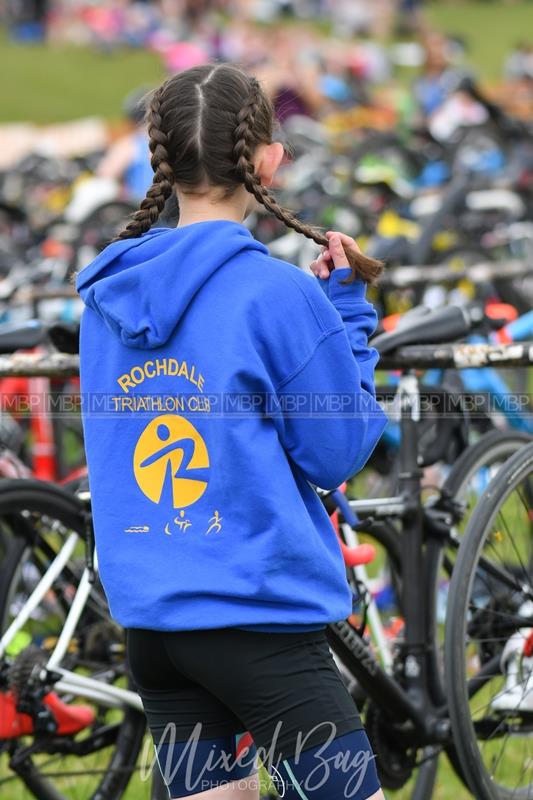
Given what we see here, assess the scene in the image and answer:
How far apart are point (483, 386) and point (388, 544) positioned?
2085mm

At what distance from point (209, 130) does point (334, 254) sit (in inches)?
13.6

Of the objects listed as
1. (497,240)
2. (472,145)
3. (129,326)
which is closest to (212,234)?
(129,326)

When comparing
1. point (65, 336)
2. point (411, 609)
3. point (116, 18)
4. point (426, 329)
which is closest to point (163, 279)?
point (65, 336)

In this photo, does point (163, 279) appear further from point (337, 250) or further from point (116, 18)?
point (116, 18)

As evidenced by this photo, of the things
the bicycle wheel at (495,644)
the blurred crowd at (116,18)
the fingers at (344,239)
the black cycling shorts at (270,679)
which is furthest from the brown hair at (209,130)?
the blurred crowd at (116,18)

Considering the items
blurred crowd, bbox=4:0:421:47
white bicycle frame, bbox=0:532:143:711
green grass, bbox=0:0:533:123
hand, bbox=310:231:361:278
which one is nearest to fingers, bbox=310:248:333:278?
hand, bbox=310:231:361:278

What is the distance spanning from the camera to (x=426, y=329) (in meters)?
3.52

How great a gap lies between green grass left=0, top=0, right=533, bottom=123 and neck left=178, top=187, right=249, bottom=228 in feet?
81.7

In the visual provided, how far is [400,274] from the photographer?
6.10 meters

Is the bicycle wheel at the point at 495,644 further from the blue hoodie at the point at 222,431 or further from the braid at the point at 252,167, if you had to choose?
the braid at the point at 252,167

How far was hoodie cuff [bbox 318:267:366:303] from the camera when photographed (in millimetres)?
2539

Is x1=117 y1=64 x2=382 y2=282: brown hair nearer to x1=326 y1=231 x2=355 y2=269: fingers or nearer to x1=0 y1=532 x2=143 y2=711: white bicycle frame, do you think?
x1=326 y1=231 x2=355 y2=269: fingers

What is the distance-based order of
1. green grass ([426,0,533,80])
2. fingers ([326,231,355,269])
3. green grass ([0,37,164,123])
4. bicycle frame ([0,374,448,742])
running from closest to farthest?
fingers ([326,231,355,269]) → bicycle frame ([0,374,448,742]) → green grass ([0,37,164,123]) → green grass ([426,0,533,80])

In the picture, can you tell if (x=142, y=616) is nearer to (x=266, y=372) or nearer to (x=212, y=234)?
(x=266, y=372)
